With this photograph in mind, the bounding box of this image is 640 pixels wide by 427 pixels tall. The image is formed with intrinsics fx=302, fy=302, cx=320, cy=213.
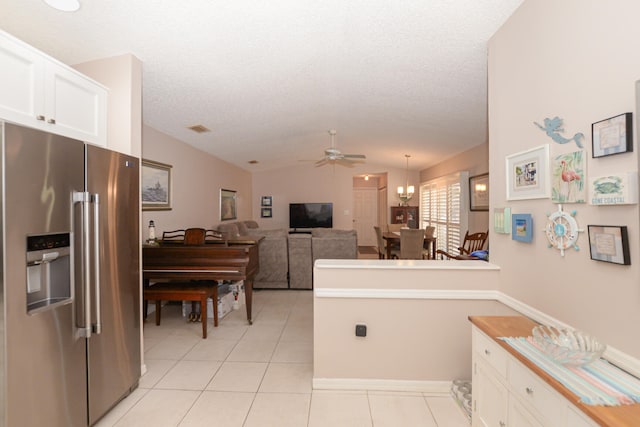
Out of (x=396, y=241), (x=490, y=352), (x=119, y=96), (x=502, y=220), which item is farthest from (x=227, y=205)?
(x=490, y=352)

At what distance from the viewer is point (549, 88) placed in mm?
1577

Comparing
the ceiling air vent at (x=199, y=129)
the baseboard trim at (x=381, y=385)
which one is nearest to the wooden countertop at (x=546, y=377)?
the baseboard trim at (x=381, y=385)

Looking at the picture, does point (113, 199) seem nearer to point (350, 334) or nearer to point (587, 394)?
point (350, 334)

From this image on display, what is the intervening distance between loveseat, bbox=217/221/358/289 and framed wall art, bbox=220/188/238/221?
5.61 ft

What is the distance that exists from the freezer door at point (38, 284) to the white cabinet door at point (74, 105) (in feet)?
0.93

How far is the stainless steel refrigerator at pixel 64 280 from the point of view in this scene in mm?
1356

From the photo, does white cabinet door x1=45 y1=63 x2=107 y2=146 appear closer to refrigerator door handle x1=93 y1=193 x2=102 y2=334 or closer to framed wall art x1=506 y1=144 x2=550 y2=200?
refrigerator door handle x1=93 y1=193 x2=102 y2=334

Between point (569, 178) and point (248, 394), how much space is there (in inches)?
95.0

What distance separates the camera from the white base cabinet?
1.08 m

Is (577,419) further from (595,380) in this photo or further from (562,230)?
(562,230)

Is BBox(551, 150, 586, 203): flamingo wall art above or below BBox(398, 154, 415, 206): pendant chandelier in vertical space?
below

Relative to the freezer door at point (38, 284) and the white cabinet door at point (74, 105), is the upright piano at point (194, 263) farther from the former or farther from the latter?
the freezer door at point (38, 284)

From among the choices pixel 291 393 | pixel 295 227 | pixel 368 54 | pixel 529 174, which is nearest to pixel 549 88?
pixel 529 174

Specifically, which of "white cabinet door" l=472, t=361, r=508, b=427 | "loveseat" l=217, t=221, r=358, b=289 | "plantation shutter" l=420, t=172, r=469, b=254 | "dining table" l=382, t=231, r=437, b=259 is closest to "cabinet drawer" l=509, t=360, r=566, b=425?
"white cabinet door" l=472, t=361, r=508, b=427
